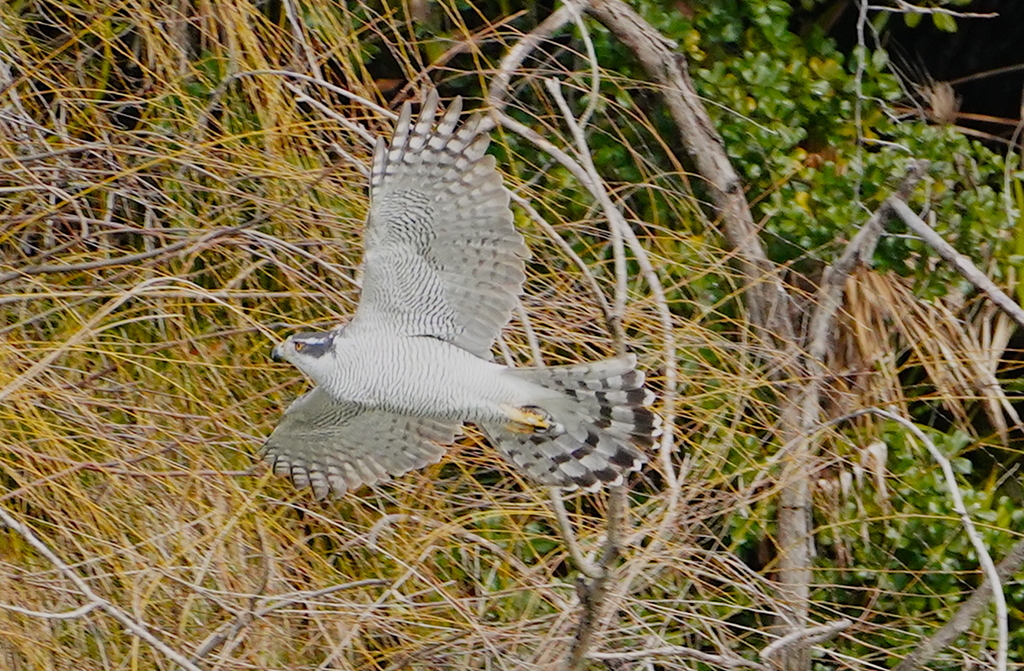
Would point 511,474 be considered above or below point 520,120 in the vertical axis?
below

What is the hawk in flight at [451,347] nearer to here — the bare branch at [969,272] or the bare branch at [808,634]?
the bare branch at [808,634]

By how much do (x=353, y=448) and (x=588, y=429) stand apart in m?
0.55

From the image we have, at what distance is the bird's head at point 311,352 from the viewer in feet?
10.8

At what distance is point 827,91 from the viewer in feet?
14.5

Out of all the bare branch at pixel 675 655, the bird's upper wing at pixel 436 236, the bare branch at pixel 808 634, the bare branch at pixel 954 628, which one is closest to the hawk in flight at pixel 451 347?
the bird's upper wing at pixel 436 236

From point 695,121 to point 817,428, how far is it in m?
0.91

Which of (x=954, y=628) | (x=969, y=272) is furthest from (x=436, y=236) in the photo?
(x=954, y=628)

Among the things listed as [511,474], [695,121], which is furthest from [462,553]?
[695,121]

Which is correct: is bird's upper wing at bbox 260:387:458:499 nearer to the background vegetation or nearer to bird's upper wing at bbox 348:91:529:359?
the background vegetation

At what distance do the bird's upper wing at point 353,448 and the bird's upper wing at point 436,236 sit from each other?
337 millimetres

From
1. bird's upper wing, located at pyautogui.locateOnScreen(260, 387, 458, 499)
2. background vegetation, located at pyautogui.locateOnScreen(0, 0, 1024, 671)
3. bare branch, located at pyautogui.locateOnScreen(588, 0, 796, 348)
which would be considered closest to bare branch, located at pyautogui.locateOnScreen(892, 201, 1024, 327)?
background vegetation, located at pyautogui.locateOnScreen(0, 0, 1024, 671)

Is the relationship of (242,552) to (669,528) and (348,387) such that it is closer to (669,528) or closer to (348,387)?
(348,387)

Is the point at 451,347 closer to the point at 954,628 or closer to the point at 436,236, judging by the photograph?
the point at 436,236

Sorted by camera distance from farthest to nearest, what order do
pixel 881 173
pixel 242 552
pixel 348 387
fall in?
pixel 881 173 < pixel 242 552 < pixel 348 387
